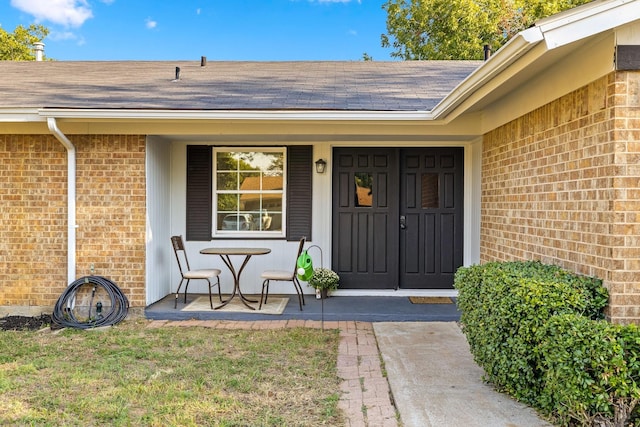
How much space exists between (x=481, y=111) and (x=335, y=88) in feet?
6.61

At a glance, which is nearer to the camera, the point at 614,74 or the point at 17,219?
the point at 614,74

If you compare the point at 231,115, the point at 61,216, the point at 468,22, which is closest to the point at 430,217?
the point at 231,115

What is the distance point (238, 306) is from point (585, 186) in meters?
4.10

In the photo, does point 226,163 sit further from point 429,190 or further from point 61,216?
point 429,190

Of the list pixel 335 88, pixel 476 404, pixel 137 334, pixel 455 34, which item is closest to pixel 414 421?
pixel 476 404

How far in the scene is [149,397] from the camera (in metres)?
3.44

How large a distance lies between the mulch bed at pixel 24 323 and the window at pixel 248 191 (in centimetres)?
236

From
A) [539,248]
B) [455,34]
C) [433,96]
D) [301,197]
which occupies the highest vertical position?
[455,34]

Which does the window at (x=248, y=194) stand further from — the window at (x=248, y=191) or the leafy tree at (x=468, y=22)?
the leafy tree at (x=468, y=22)

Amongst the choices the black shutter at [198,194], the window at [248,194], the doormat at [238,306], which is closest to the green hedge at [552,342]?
the doormat at [238,306]

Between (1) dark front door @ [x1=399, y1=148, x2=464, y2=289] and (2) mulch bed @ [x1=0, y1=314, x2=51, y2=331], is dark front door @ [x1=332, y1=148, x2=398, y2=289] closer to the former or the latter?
(1) dark front door @ [x1=399, y1=148, x2=464, y2=289]

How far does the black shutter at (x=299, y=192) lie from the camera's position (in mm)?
6668

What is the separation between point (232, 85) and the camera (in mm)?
6828

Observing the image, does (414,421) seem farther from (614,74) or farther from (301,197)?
(301,197)
